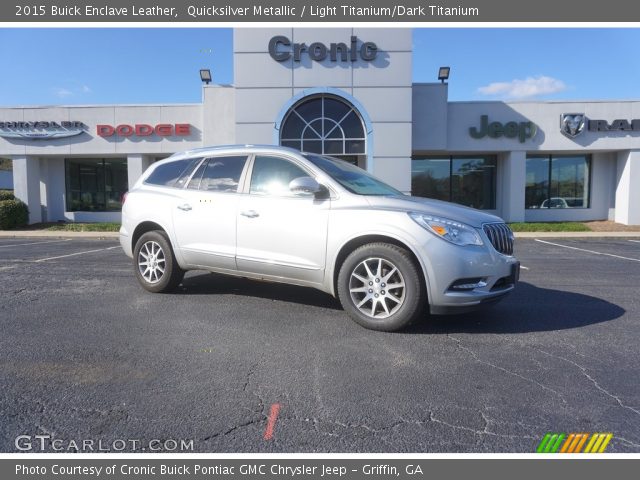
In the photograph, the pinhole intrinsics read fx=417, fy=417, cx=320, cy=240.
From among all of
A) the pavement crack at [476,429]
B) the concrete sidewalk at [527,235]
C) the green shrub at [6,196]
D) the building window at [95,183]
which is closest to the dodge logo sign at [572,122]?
the concrete sidewalk at [527,235]

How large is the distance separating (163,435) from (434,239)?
2.67 metres

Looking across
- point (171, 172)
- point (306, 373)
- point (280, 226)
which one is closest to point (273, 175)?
point (280, 226)

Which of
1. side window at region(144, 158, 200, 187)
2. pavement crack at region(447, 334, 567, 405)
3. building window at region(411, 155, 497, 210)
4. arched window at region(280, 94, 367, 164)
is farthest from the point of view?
building window at region(411, 155, 497, 210)

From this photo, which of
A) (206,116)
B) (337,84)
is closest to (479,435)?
(337,84)

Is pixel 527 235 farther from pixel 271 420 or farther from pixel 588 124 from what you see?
pixel 271 420

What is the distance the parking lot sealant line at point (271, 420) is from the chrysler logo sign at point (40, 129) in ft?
66.6

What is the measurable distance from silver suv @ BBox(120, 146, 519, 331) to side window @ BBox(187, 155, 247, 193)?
0.02 metres

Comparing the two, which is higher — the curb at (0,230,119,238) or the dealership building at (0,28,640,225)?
the dealership building at (0,28,640,225)

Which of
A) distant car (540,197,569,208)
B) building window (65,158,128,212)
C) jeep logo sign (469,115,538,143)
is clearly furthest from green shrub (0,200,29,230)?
distant car (540,197,569,208)

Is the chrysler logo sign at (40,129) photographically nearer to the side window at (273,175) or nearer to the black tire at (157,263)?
the black tire at (157,263)

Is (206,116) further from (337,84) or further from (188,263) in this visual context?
(188,263)

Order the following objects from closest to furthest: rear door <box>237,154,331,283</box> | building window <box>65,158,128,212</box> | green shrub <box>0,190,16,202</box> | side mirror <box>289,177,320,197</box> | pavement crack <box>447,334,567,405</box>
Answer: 1. pavement crack <box>447,334,567,405</box>
2. side mirror <box>289,177,320,197</box>
3. rear door <box>237,154,331,283</box>
4. green shrub <box>0,190,16,202</box>
5. building window <box>65,158,128,212</box>

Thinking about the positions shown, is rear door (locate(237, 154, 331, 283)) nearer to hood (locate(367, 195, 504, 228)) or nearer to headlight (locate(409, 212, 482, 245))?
hood (locate(367, 195, 504, 228))

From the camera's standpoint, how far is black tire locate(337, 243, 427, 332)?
153 inches
